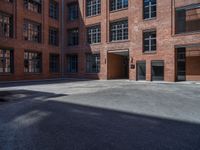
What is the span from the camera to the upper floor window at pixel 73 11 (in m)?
28.5

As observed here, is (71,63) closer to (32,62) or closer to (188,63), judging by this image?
(32,62)

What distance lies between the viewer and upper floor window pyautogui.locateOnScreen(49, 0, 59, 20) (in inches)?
1078

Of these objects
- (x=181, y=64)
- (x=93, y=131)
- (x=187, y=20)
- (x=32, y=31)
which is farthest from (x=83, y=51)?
(x=93, y=131)

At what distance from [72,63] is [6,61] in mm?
10065

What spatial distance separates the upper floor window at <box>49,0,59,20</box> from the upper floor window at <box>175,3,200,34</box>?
56.8 feet

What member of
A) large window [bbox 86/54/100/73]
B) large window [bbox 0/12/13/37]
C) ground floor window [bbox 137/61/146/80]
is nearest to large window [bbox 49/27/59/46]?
large window [bbox 86/54/100/73]

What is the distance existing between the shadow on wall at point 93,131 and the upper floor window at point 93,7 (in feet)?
72.4

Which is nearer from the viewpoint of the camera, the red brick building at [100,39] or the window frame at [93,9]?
the red brick building at [100,39]

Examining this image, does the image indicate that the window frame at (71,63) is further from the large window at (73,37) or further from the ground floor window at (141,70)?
the ground floor window at (141,70)

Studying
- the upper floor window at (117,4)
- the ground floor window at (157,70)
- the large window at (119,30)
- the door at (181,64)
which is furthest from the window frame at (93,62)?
the door at (181,64)

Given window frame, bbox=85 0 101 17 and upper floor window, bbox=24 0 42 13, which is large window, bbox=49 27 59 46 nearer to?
upper floor window, bbox=24 0 42 13

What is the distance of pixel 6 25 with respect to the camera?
2139 centimetres

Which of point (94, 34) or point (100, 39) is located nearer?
point (100, 39)

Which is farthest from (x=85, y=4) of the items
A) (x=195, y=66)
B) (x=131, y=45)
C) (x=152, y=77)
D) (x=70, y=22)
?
(x=195, y=66)
